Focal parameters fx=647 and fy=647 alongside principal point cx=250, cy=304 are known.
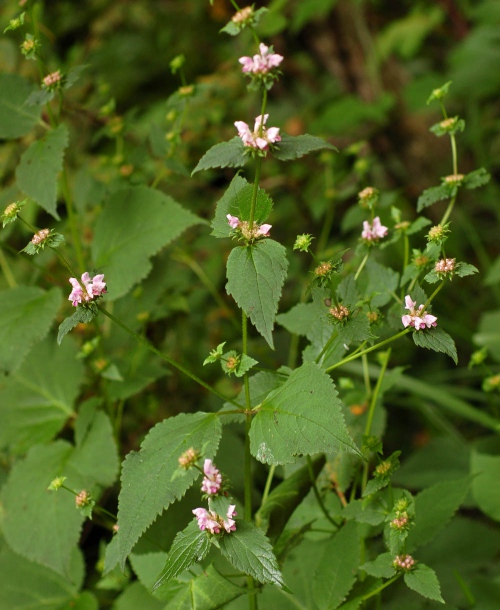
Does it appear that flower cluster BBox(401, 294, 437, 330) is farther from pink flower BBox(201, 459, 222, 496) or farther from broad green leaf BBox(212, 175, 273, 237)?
pink flower BBox(201, 459, 222, 496)

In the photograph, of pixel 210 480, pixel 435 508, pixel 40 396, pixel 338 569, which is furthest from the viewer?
pixel 40 396

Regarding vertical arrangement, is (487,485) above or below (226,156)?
below

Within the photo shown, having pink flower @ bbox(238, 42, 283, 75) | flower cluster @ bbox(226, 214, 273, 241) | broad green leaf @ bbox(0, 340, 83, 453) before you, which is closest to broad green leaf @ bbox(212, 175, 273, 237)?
flower cluster @ bbox(226, 214, 273, 241)

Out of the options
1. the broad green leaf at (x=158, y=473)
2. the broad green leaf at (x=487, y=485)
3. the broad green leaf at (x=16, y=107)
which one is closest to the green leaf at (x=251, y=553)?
the broad green leaf at (x=158, y=473)

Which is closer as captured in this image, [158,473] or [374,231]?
[158,473]

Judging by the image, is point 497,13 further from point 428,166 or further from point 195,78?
point 195,78

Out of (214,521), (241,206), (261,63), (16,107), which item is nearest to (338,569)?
(214,521)

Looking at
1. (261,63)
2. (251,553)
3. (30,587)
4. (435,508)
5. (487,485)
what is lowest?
(487,485)

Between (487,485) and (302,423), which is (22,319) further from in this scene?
(487,485)
